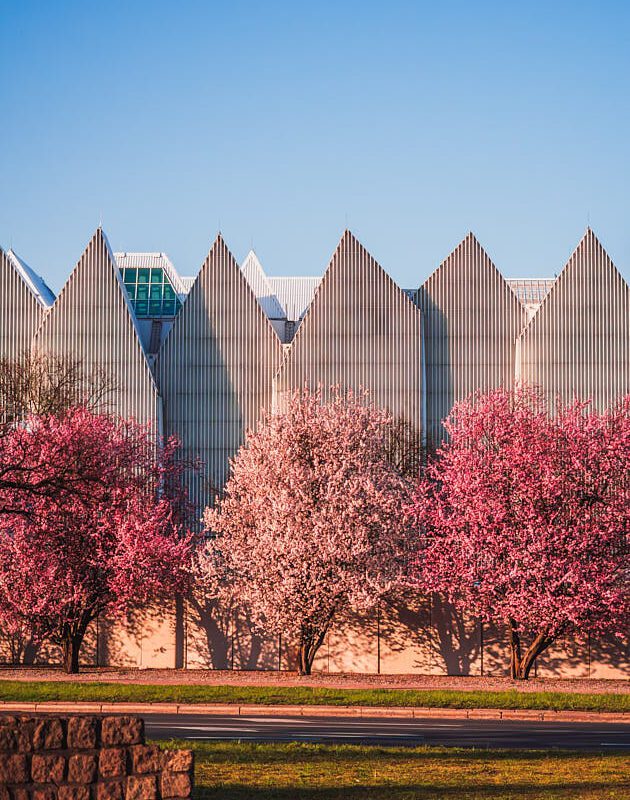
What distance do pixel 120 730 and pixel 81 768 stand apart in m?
0.46

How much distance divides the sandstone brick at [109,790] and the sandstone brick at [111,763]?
7 cm

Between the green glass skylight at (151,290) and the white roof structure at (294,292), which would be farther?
the white roof structure at (294,292)

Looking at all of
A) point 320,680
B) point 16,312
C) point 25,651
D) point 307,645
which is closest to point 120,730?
point 320,680

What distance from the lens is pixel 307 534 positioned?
124 ft

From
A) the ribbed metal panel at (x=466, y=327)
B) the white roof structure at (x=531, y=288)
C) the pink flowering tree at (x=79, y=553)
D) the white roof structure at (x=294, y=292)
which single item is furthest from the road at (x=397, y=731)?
the white roof structure at (x=294, y=292)

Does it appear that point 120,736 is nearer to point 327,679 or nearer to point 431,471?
point 327,679

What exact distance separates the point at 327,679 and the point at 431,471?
26.1 ft

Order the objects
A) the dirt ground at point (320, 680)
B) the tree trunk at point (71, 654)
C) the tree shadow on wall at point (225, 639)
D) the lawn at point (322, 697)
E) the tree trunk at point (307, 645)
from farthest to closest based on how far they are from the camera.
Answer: the tree shadow on wall at point (225, 639) → the tree trunk at point (307, 645) → the tree trunk at point (71, 654) → the dirt ground at point (320, 680) → the lawn at point (322, 697)

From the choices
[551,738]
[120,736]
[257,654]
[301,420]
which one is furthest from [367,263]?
[120,736]

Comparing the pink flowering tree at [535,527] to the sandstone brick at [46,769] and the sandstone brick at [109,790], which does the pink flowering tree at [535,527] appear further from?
the sandstone brick at [46,769]

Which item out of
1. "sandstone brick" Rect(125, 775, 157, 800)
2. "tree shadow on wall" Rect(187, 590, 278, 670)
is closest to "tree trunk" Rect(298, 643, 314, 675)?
"tree shadow on wall" Rect(187, 590, 278, 670)

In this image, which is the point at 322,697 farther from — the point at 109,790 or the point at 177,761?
the point at 109,790

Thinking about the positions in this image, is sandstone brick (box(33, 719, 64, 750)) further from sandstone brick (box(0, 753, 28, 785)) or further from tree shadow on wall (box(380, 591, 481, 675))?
tree shadow on wall (box(380, 591, 481, 675))

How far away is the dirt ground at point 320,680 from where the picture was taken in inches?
1315
